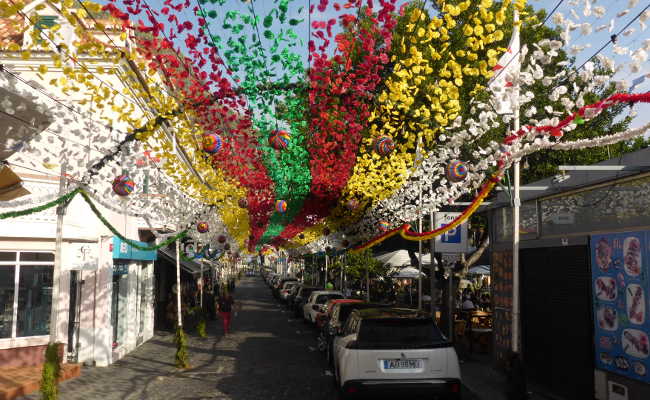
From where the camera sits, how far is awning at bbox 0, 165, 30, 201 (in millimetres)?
8055

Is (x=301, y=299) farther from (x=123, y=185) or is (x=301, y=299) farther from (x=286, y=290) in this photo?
(x=123, y=185)

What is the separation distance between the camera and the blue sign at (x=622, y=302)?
28.0 feet

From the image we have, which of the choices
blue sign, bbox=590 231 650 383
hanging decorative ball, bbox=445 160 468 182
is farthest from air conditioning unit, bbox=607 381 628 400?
hanging decorative ball, bbox=445 160 468 182

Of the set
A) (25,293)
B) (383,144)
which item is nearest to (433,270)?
(383,144)

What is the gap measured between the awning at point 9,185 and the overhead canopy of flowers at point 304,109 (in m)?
0.69

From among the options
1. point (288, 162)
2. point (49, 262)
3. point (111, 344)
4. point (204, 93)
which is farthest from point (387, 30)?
point (111, 344)

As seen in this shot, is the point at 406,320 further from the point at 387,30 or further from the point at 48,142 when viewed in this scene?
the point at 48,142

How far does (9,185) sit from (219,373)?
7.06 meters

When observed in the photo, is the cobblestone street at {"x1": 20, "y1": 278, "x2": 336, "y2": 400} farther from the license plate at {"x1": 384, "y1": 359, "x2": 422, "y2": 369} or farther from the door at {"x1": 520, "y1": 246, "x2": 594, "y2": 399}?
the door at {"x1": 520, "y1": 246, "x2": 594, "y2": 399}

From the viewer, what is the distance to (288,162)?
1534 cm

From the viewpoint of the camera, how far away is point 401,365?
28.4 ft

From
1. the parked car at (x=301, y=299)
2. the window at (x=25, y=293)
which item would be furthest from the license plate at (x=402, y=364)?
the parked car at (x=301, y=299)

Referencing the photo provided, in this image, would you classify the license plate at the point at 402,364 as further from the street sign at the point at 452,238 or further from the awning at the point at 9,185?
the street sign at the point at 452,238

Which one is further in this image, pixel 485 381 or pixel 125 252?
pixel 125 252
